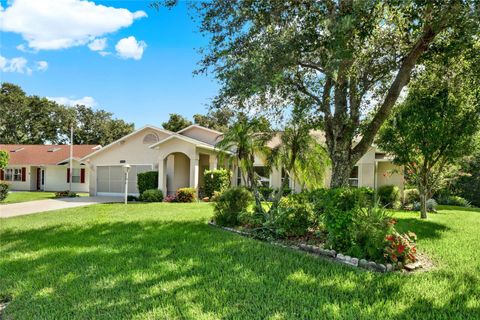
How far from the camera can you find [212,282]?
5.47 meters

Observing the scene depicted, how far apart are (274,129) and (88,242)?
6681 mm

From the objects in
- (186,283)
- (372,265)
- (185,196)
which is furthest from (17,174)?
(372,265)

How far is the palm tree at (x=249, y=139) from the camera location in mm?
11016

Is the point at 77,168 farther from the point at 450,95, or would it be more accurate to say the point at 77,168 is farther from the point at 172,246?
the point at 450,95

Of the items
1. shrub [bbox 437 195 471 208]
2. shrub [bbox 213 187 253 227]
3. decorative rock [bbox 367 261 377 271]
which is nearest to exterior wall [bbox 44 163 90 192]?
shrub [bbox 213 187 253 227]

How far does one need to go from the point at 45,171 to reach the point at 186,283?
35738mm

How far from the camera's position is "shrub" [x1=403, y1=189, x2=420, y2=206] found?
853 inches

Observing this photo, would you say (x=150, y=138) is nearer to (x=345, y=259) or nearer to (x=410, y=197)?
(x=410, y=197)

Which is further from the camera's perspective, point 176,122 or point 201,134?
point 176,122

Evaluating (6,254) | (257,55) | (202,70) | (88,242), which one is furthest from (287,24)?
(6,254)

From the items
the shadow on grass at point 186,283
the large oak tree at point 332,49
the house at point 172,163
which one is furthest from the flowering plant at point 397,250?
the house at point 172,163

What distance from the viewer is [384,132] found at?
47.1 feet

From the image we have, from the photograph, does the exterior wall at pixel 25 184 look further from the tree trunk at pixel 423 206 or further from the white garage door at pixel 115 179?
the tree trunk at pixel 423 206

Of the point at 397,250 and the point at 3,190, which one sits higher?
the point at 3,190
